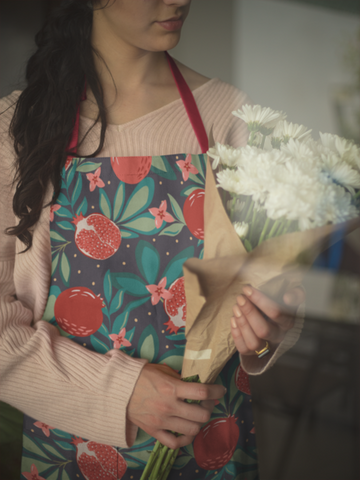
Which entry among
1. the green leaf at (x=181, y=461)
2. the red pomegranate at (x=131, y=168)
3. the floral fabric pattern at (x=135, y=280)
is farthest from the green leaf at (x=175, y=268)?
the green leaf at (x=181, y=461)

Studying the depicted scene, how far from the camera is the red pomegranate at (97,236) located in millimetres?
434

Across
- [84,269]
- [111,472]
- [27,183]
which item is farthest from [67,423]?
[27,183]

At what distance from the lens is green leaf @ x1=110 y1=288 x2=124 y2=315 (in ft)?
1.42

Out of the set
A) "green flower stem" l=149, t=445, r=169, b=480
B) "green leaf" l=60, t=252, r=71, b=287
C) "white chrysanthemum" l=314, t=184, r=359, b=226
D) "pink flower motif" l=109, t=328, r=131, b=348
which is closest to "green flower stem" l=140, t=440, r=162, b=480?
"green flower stem" l=149, t=445, r=169, b=480

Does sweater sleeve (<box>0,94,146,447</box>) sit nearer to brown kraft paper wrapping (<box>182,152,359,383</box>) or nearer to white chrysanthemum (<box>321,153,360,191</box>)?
brown kraft paper wrapping (<box>182,152,359,383</box>)

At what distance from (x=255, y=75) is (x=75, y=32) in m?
0.27

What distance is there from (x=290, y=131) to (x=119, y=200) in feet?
0.71

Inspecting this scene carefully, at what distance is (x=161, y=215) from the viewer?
43cm

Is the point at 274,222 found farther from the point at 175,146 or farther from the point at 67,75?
the point at 67,75

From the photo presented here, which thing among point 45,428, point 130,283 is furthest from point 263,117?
point 45,428

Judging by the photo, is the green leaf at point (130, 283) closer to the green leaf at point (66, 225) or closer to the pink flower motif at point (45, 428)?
the green leaf at point (66, 225)

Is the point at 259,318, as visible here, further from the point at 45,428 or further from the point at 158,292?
the point at 45,428

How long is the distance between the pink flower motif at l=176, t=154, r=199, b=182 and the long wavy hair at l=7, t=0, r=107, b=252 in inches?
4.3

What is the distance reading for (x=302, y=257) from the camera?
280mm
